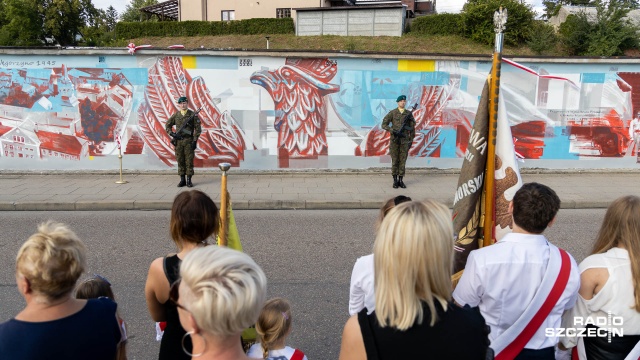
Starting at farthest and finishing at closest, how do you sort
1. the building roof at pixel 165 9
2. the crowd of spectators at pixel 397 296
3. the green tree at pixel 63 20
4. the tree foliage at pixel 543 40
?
the building roof at pixel 165 9
the green tree at pixel 63 20
the tree foliage at pixel 543 40
the crowd of spectators at pixel 397 296

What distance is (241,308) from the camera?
1.48m

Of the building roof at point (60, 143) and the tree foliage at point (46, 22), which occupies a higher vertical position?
the tree foliage at point (46, 22)

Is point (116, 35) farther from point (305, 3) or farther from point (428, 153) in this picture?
point (428, 153)

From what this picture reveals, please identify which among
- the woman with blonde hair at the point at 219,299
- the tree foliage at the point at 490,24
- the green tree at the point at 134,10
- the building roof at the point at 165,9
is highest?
the green tree at the point at 134,10

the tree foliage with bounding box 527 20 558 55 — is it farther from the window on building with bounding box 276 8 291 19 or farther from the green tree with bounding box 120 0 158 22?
the green tree with bounding box 120 0 158 22

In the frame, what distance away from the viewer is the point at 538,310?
218 cm

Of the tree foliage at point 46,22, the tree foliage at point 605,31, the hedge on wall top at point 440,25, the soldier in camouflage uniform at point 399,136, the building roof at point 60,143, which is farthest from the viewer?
the tree foliage at point 46,22

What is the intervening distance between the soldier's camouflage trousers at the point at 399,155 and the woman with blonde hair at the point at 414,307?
8.94 metres

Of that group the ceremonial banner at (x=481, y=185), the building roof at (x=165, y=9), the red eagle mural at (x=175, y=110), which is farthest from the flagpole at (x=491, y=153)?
the building roof at (x=165, y=9)

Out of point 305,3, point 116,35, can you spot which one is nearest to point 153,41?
point 116,35

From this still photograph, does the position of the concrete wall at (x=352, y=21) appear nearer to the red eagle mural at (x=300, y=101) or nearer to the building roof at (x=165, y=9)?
the building roof at (x=165, y=9)

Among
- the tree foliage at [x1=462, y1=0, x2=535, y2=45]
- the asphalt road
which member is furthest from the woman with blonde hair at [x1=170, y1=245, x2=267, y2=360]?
the tree foliage at [x1=462, y1=0, x2=535, y2=45]

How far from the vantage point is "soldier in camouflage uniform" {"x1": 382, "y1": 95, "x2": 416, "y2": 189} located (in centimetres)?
1049

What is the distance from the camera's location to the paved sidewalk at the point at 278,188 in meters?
8.98
